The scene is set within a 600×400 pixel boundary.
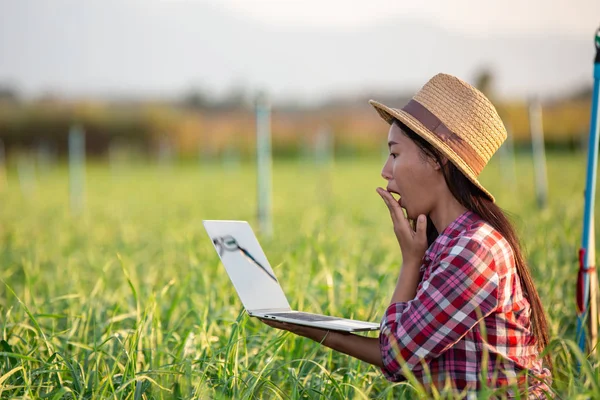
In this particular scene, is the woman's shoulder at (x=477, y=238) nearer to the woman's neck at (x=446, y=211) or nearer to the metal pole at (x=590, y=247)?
the woman's neck at (x=446, y=211)

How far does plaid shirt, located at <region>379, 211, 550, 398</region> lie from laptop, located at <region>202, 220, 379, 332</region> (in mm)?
161

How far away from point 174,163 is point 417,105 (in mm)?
29032

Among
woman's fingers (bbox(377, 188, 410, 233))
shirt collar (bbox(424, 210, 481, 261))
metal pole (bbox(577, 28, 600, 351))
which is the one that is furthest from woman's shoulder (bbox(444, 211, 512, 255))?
metal pole (bbox(577, 28, 600, 351))

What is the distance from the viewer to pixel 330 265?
4023 mm

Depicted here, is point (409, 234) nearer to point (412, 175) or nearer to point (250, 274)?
point (412, 175)

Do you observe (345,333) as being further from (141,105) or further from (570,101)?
(141,105)

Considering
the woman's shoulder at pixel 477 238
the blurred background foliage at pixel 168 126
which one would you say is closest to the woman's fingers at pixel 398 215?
the woman's shoulder at pixel 477 238

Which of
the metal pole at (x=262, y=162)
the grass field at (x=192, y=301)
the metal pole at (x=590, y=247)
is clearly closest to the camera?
the grass field at (x=192, y=301)

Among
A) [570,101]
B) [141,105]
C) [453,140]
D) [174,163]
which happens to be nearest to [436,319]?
[453,140]

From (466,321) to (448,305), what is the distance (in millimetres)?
60

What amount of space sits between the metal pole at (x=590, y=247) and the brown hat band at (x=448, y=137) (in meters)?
0.88

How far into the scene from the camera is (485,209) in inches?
75.2

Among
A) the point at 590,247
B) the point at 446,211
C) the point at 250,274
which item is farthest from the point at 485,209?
the point at 590,247

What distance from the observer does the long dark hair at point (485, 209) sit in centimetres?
190
